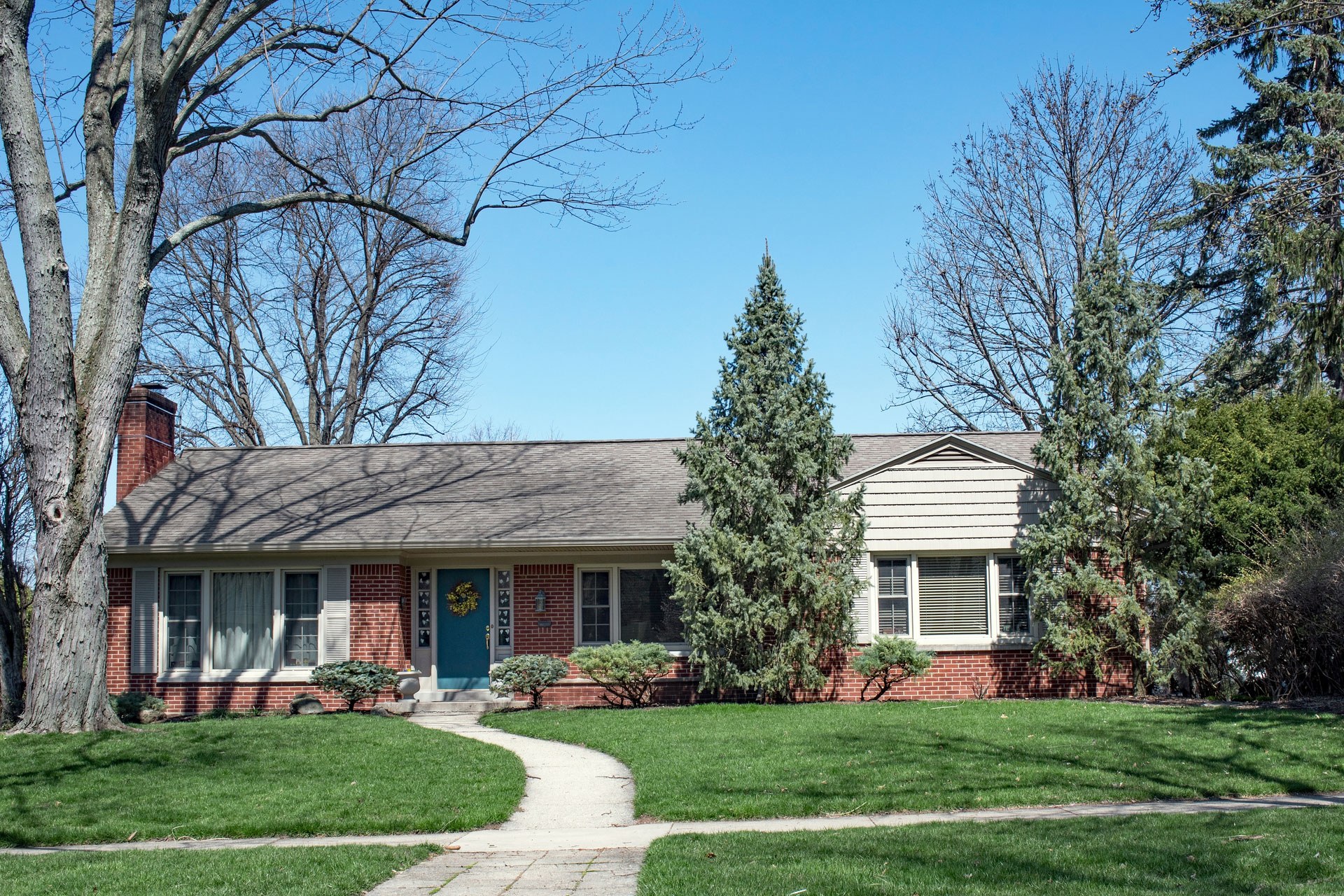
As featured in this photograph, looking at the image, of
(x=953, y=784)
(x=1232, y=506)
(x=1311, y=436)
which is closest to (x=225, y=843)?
(x=953, y=784)

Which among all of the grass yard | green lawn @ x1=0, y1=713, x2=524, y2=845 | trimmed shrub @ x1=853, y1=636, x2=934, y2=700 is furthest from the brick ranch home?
the grass yard

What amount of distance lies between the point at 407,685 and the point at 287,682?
6.43ft

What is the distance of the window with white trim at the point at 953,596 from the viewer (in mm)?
16938

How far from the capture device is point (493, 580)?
1794cm

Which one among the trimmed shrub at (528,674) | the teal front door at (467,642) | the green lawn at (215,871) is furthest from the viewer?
the teal front door at (467,642)

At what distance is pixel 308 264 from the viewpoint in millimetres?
31000

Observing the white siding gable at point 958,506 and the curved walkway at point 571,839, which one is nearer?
the curved walkway at point 571,839

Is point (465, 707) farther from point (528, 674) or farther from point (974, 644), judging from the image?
point (974, 644)

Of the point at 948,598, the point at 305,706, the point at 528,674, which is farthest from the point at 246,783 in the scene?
the point at 948,598

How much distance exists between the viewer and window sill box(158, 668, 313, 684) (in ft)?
57.5

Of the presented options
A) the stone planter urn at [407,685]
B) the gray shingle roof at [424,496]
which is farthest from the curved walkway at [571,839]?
the gray shingle roof at [424,496]

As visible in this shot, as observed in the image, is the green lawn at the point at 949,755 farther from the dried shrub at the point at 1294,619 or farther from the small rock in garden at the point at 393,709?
the small rock in garden at the point at 393,709

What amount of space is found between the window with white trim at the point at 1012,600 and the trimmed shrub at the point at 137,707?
40.7 feet

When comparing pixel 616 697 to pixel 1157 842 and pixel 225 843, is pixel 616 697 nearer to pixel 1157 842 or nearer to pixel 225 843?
pixel 225 843
